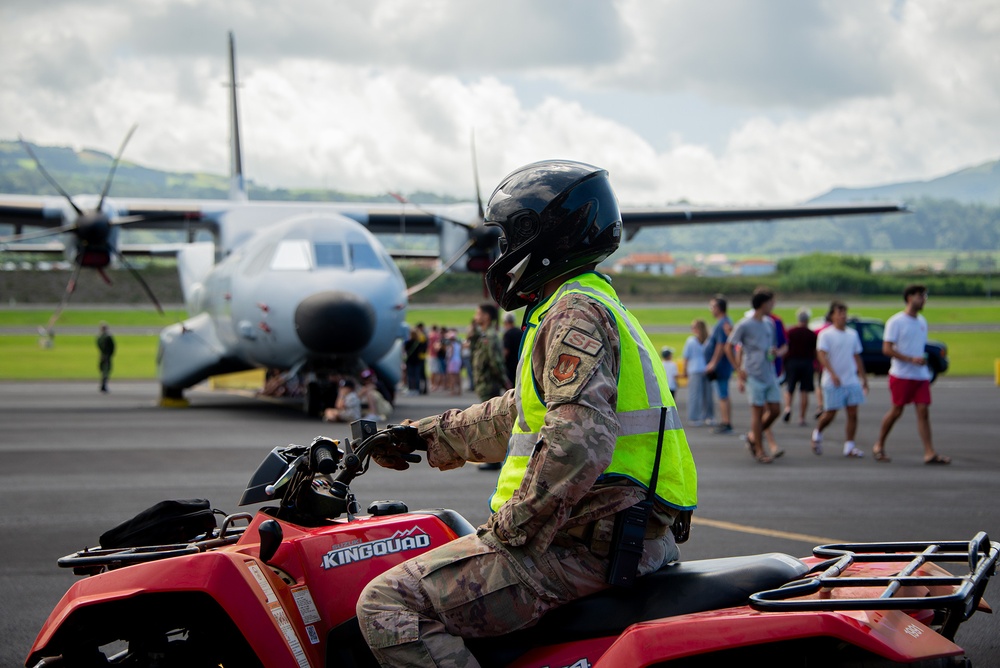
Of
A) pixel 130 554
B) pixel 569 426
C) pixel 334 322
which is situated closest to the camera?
pixel 569 426

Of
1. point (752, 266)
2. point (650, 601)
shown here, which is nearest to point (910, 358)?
point (650, 601)

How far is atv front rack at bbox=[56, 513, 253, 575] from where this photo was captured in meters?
3.13

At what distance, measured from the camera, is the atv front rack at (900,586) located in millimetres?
2402

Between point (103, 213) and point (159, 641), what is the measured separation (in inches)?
799

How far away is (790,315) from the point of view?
7825 cm

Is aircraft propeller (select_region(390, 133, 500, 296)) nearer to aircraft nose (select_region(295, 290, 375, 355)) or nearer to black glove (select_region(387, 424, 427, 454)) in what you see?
aircraft nose (select_region(295, 290, 375, 355))

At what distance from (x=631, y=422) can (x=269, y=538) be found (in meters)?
1.11

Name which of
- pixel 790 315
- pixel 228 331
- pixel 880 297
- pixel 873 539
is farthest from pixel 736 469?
pixel 880 297

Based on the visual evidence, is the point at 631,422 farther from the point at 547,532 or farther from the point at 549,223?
the point at 549,223

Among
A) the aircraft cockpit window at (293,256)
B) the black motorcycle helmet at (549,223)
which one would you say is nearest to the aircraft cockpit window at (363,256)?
the aircraft cockpit window at (293,256)

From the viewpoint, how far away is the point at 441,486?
9852mm

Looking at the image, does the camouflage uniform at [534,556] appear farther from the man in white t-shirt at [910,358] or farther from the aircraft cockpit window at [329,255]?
the aircraft cockpit window at [329,255]

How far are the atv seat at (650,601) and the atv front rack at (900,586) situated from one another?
81 millimetres

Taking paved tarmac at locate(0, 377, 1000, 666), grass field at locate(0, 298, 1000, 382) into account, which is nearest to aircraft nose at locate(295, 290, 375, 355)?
paved tarmac at locate(0, 377, 1000, 666)
